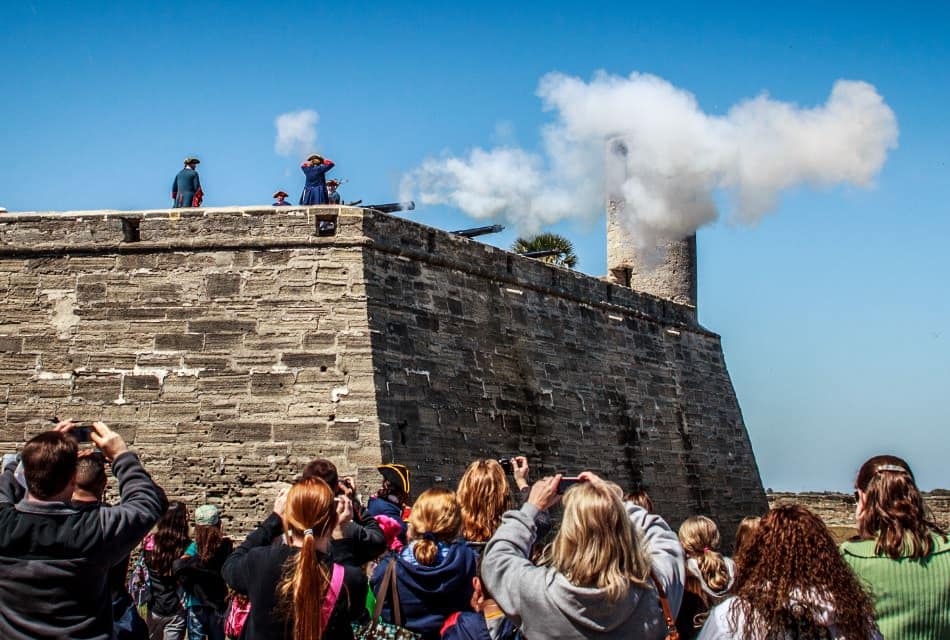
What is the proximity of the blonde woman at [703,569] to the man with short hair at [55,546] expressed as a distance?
2.62 meters

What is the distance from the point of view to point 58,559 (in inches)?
169

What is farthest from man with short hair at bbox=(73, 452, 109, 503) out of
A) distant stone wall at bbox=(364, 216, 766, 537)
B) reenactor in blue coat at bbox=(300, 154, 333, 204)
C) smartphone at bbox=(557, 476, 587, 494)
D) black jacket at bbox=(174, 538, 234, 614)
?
reenactor in blue coat at bbox=(300, 154, 333, 204)

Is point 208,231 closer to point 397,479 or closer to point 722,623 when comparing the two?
point 397,479

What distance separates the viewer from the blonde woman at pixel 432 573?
515cm

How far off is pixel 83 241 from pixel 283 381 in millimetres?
2792

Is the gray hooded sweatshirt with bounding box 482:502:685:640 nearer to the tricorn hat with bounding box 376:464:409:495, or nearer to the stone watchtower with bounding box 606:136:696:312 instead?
the tricorn hat with bounding box 376:464:409:495

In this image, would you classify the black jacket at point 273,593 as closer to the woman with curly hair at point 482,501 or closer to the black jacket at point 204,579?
the woman with curly hair at point 482,501

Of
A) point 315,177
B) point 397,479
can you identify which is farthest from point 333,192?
point 397,479

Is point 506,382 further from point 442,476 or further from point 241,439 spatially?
point 241,439

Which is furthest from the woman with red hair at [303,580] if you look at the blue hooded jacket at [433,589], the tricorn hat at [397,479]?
the tricorn hat at [397,479]

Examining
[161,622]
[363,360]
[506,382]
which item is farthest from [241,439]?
[161,622]

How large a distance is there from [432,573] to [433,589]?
0.25 feet

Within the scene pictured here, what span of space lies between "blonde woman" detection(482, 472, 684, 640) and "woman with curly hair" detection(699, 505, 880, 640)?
259mm

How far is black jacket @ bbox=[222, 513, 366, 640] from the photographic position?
15.2ft
